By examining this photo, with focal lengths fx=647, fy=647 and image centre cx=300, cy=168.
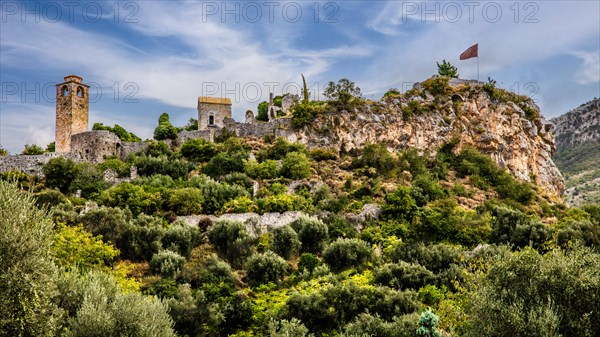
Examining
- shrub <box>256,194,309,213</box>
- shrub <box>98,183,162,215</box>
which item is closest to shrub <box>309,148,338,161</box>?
shrub <box>256,194,309,213</box>

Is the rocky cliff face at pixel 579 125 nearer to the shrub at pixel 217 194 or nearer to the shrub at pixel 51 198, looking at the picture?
the shrub at pixel 217 194

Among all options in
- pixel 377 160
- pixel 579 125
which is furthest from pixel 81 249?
pixel 579 125

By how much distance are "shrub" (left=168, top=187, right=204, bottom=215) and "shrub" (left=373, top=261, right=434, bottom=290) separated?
1313cm

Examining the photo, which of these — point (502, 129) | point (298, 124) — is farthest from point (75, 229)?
point (502, 129)

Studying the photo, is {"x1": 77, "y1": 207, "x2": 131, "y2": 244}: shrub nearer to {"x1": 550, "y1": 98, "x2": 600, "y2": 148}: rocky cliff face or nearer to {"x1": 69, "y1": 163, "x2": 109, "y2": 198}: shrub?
{"x1": 69, "y1": 163, "x2": 109, "y2": 198}: shrub

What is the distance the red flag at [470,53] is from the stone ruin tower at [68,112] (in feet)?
109

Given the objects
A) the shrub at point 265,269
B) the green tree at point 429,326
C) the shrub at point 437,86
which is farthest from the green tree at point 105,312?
the shrub at point 437,86

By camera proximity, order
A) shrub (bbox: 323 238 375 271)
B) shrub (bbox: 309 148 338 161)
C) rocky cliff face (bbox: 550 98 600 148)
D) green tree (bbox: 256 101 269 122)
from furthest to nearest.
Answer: rocky cliff face (bbox: 550 98 600 148) < green tree (bbox: 256 101 269 122) < shrub (bbox: 309 148 338 161) < shrub (bbox: 323 238 375 271)

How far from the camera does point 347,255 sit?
3456cm

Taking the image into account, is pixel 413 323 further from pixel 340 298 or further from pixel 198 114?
pixel 198 114

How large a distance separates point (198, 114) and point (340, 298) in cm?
3652

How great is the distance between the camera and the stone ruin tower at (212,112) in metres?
60.7

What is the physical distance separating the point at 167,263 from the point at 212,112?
30585 mm

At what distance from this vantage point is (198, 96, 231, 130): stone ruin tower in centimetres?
6069
